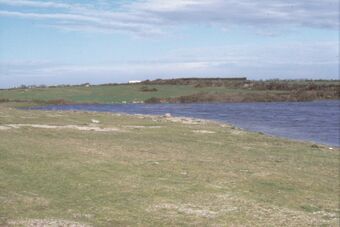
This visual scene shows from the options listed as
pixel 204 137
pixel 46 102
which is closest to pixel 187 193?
pixel 204 137

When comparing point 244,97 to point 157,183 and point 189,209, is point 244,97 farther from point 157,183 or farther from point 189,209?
point 189,209

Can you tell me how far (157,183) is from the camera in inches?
656

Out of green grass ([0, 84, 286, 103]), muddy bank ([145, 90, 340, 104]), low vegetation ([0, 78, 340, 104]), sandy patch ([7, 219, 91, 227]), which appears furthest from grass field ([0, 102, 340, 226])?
muddy bank ([145, 90, 340, 104])

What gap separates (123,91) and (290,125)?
6363 cm

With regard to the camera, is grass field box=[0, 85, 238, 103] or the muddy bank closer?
grass field box=[0, 85, 238, 103]

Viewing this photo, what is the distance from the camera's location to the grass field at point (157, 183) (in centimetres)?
1316

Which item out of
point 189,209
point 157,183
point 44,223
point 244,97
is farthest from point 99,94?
point 44,223

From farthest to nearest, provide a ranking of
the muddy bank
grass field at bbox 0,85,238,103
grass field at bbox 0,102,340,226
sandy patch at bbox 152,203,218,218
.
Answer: the muddy bank
grass field at bbox 0,85,238,103
sandy patch at bbox 152,203,218,218
grass field at bbox 0,102,340,226

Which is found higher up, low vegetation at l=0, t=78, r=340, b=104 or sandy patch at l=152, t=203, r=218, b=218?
low vegetation at l=0, t=78, r=340, b=104

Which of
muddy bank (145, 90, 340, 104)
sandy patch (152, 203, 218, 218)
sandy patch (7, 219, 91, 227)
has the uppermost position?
muddy bank (145, 90, 340, 104)

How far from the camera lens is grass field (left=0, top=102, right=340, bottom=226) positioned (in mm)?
13156

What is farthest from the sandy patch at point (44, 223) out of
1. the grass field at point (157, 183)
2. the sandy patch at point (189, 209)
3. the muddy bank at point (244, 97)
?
the muddy bank at point (244, 97)

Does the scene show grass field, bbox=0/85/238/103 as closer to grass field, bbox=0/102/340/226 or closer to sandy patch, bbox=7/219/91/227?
grass field, bbox=0/102/340/226

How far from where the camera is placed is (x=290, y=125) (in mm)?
51781
